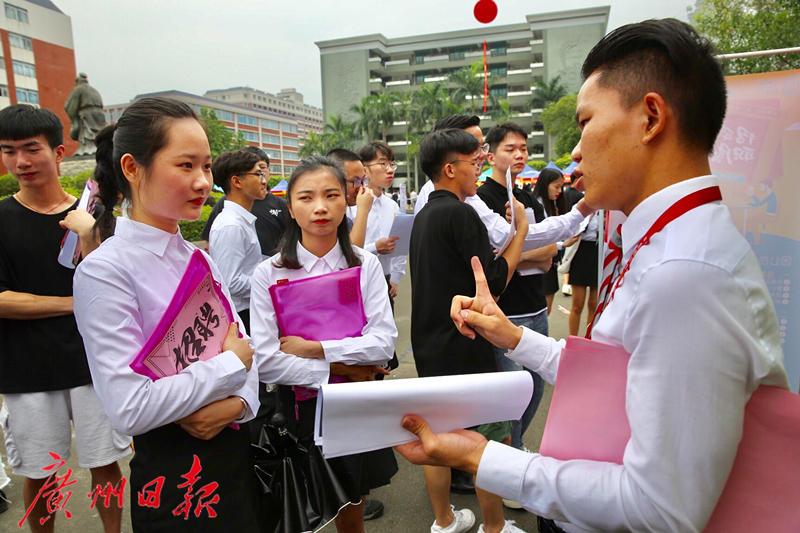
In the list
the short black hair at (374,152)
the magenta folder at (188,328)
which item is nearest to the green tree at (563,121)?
the short black hair at (374,152)

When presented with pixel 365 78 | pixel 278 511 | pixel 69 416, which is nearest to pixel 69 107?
pixel 69 416

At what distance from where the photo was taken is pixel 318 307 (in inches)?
80.4

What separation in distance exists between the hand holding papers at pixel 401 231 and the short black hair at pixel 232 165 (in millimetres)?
1088

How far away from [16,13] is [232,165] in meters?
51.0

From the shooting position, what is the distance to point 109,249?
1.43 meters

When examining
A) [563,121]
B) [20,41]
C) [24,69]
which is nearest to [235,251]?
[563,121]

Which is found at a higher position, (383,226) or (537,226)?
(537,226)

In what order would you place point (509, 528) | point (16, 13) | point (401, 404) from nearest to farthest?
point (401, 404), point (509, 528), point (16, 13)

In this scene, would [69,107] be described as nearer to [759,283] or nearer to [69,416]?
[69,416]

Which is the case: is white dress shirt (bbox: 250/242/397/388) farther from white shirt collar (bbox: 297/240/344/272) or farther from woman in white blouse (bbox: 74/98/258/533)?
woman in white blouse (bbox: 74/98/258/533)

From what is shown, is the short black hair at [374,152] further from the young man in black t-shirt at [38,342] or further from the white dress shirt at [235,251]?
the young man in black t-shirt at [38,342]

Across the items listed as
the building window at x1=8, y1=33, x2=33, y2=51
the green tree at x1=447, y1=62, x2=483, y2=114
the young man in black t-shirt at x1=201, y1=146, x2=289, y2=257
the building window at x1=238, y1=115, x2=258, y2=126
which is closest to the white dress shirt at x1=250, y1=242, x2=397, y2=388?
the young man in black t-shirt at x1=201, y1=146, x2=289, y2=257

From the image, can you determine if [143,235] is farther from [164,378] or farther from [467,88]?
[467,88]

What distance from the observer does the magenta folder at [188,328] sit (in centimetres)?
138
